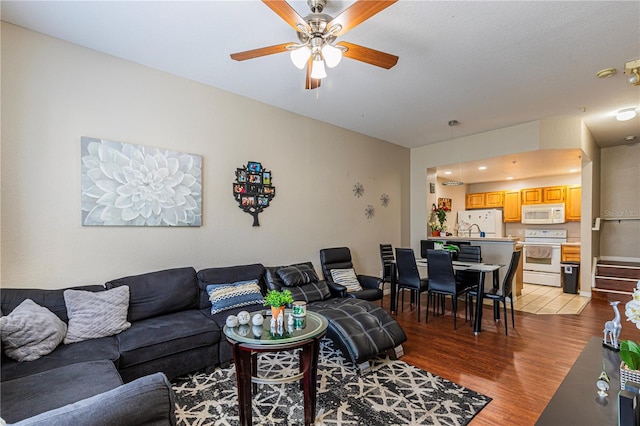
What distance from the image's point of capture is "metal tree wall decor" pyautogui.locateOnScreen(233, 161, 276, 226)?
380 cm

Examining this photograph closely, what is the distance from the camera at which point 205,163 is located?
352 centimetres

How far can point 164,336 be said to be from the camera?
96.1 inches

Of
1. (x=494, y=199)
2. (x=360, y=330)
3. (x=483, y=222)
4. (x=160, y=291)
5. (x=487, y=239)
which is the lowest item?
(x=360, y=330)

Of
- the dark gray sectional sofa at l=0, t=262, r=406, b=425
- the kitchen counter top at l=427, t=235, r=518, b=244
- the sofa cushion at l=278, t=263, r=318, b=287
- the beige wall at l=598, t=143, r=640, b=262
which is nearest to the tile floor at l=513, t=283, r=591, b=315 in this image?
the kitchen counter top at l=427, t=235, r=518, b=244

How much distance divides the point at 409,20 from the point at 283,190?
102 inches

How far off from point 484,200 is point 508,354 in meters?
5.80

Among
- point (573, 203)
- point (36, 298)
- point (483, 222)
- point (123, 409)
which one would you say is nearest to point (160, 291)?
point (36, 298)

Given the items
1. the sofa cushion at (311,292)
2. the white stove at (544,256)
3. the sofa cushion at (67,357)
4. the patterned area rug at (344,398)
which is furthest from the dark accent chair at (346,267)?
the white stove at (544,256)

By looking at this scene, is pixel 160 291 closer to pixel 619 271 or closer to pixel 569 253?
pixel 619 271

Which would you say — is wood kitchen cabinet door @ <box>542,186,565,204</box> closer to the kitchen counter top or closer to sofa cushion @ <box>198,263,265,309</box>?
the kitchen counter top

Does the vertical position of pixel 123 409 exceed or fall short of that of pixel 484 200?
it falls short

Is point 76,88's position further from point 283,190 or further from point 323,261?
point 323,261

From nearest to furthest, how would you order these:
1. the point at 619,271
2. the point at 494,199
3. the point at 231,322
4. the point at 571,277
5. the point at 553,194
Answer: the point at 231,322 < the point at 619,271 < the point at 571,277 < the point at 553,194 < the point at 494,199

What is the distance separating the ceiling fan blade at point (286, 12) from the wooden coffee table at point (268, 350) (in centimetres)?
211
